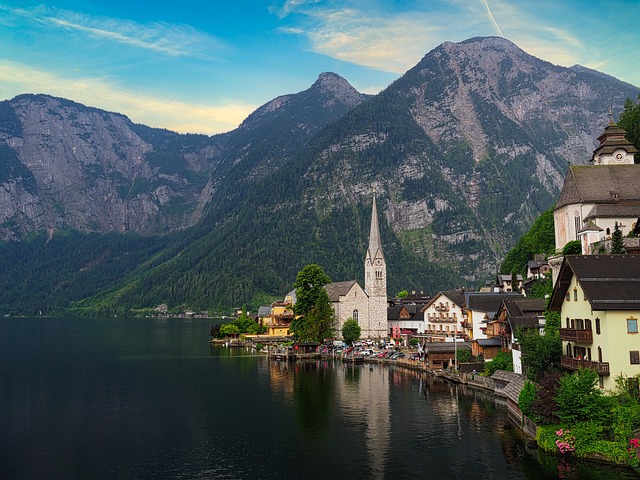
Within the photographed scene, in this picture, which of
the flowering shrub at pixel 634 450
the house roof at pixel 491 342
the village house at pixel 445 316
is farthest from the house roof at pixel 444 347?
the flowering shrub at pixel 634 450

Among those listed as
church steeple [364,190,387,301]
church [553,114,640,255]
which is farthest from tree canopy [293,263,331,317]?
church [553,114,640,255]

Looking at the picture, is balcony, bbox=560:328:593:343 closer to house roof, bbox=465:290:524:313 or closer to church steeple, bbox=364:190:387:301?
house roof, bbox=465:290:524:313

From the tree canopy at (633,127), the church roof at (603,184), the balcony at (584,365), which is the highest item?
the tree canopy at (633,127)

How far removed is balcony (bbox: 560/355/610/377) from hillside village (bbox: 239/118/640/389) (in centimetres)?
8

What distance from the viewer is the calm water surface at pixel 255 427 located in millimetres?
49812

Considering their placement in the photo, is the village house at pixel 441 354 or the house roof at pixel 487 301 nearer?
the village house at pixel 441 354

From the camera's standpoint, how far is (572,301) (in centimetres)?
5528

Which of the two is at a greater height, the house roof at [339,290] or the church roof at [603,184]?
the church roof at [603,184]

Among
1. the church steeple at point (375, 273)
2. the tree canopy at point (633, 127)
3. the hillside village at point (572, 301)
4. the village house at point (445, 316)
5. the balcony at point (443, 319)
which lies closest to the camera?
the hillside village at point (572, 301)

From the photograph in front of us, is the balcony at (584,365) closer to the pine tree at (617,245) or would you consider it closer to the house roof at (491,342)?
the pine tree at (617,245)

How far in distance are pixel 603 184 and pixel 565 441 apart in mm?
47596

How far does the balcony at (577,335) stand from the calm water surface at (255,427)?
1036 cm

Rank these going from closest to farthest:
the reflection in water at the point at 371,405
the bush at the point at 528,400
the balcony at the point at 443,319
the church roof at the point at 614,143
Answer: the reflection in water at the point at 371,405 → the bush at the point at 528,400 → the church roof at the point at 614,143 → the balcony at the point at 443,319

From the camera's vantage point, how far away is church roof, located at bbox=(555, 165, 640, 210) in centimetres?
8275
